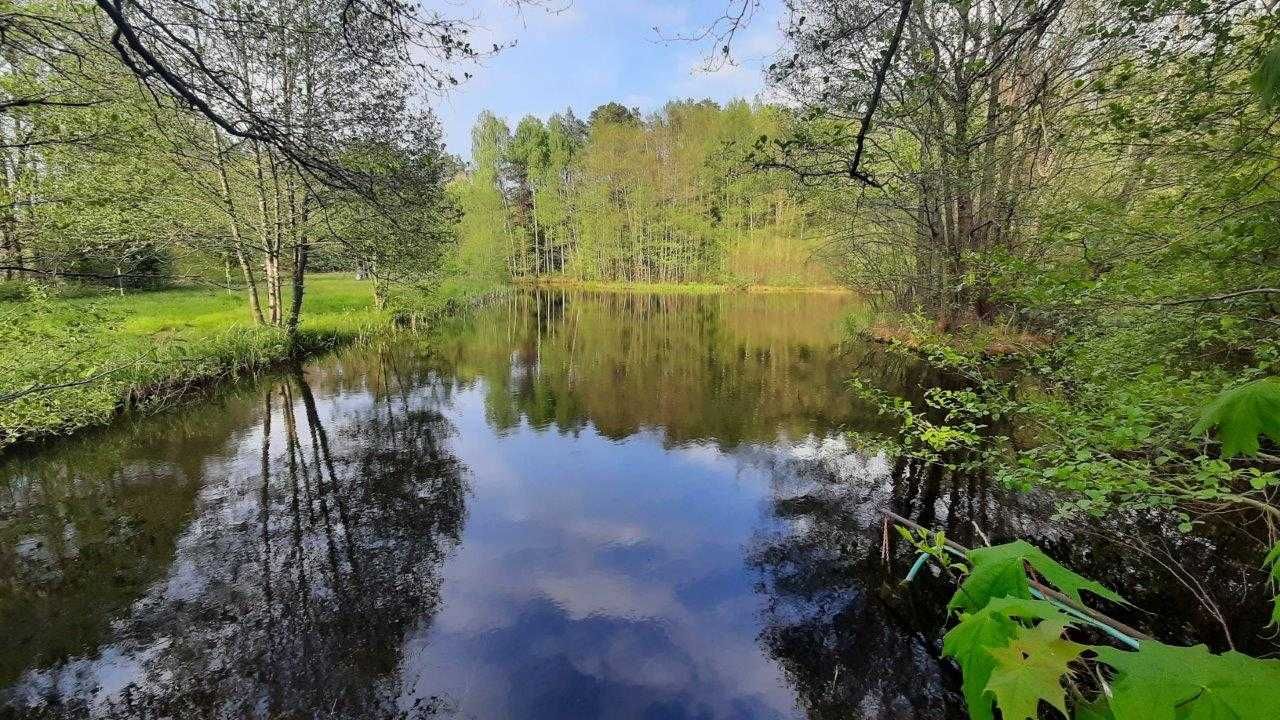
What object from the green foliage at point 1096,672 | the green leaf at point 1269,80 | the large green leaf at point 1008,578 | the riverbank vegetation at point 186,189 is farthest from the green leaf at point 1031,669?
the riverbank vegetation at point 186,189

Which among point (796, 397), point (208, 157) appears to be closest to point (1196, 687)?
point (208, 157)

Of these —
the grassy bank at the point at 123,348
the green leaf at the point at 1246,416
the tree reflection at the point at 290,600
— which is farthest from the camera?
the grassy bank at the point at 123,348

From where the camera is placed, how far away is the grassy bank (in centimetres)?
674

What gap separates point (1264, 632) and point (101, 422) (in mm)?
14824

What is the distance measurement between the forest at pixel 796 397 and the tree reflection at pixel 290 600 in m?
0.06

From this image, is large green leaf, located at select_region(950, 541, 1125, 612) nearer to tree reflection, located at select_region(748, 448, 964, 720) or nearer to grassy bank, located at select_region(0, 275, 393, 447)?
tree reflection, located at select_region(748, 448, 964, 720)

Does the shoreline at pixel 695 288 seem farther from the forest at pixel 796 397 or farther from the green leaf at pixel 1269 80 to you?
the green leaf at pixel 1269 80

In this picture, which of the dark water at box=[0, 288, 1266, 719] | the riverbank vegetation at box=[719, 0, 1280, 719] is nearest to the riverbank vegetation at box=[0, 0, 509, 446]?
the dark water at box=[0, 288, 1266, 719]

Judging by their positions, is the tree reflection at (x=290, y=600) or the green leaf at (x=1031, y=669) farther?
the tree reflection at (x=290, y=600)

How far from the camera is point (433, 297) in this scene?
2627 cm

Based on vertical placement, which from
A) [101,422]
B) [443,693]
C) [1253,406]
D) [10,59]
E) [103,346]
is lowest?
[443,693]

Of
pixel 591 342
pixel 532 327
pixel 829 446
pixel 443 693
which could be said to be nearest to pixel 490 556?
pixel 443 693

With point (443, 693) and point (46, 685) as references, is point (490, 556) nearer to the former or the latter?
point (443, 693)

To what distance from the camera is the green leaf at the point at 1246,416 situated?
3.88ft
